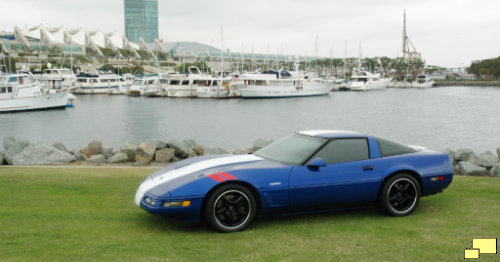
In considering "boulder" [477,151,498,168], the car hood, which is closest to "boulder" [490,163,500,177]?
"boulder" [477,151,498,168]

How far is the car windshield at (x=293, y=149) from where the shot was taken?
238 inches

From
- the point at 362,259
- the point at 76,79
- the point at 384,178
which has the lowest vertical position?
the point at 362,259

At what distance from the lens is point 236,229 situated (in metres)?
5.49

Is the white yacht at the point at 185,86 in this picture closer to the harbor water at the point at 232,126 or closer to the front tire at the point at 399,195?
the harbor water at the point at 232,126

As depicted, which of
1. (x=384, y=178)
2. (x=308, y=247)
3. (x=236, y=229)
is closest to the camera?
(x=308, y=247)

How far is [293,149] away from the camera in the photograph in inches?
251

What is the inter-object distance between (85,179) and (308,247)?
5.63 metres

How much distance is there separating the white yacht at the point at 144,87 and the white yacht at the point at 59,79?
12553mm

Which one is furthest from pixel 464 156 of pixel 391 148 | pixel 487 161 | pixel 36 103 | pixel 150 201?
pixel 36 103

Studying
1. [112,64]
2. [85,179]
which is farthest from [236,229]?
[112,64]

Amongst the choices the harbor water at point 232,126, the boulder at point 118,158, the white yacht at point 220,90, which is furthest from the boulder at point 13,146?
the white yacht at point 220,90

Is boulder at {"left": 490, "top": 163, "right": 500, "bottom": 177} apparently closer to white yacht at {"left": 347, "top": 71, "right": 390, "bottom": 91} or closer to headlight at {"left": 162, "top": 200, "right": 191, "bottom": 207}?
headlight at {"left": 162, "top": 200, "right": 191, "bottom": 207}

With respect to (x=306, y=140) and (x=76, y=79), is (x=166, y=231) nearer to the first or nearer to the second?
(x=306, y=140)

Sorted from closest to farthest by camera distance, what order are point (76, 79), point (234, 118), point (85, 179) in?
point (85, 179) < point (234, 118) < point (76, 79)
